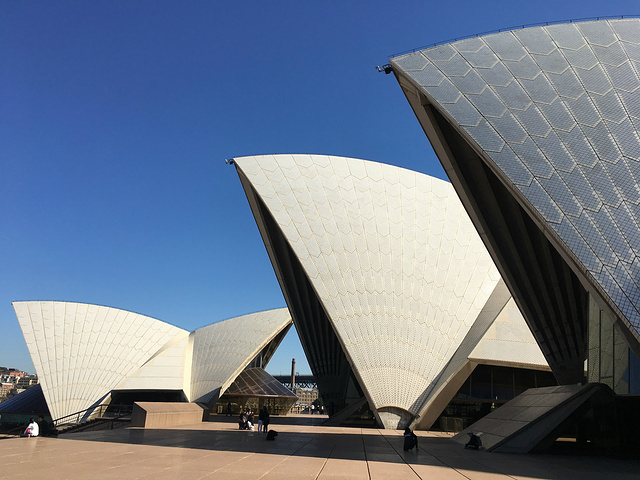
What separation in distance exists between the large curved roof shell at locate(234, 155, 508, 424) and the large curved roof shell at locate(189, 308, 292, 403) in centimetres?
781

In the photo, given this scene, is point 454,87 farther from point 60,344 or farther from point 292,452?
point 60,344

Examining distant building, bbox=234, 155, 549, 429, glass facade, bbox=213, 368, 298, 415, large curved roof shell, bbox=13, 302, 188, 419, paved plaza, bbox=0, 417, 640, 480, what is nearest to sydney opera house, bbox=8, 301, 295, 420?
large curved roof shell, bbox=13, 302, 188, 419

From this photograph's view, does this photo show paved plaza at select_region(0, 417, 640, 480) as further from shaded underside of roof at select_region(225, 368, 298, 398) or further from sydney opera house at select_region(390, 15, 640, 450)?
shaded underside of roof at select_region(225, 368, 298, 398)

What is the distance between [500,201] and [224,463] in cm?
1167

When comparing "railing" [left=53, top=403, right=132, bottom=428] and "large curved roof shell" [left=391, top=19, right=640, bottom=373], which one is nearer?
"large curved roof shell" [left=391, top=19, right=640, bottom=373]

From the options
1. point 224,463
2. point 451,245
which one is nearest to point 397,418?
point 451,245

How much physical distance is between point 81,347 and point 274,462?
25.4m

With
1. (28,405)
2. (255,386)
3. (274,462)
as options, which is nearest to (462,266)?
(274,462)

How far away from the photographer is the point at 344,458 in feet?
36.6

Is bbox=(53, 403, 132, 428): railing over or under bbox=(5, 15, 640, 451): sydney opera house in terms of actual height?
under

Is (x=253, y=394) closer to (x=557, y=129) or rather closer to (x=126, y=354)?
(x=126, y=354)

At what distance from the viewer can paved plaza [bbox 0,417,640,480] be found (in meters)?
8.48

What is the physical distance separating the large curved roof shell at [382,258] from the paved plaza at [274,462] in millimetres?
6559

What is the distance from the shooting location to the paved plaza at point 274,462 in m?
8.48
